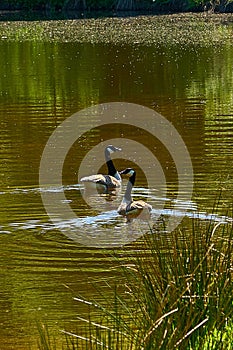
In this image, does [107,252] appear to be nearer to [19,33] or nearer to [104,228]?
[104,228]

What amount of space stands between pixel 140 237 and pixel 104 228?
0.53m

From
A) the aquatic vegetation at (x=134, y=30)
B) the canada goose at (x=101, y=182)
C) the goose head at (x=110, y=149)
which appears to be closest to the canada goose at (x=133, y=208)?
the canada goose at (x=101, y=182)

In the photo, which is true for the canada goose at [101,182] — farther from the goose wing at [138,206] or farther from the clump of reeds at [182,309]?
the clump of reeds at [182,309]

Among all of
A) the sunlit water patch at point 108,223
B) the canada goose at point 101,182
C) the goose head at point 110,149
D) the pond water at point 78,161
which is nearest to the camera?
the pond water at point 78,161

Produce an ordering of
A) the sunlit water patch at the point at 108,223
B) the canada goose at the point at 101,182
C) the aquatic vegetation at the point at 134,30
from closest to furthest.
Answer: the sunlit water patch at the point at 108,223, the canada goose at the point at 101,182, the aquatic vegetation at the point at 134,30

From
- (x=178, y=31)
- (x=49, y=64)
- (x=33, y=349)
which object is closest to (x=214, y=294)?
(x=33, y=349)

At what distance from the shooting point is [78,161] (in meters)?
13.5

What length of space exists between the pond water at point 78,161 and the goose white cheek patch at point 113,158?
0.05 metres

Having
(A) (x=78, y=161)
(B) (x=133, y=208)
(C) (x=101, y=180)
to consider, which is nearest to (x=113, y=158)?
(A) (x=78, y=161)

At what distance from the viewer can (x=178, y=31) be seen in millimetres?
44281

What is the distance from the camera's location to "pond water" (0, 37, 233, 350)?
25.7 ft

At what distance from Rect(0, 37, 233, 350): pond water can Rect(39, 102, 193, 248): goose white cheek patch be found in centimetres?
5

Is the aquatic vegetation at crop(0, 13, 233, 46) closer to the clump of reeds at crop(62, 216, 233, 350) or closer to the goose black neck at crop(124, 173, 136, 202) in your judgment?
the goose black neck at crop(124, 173, 136, 202)

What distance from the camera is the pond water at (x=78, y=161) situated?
25.7 feet
